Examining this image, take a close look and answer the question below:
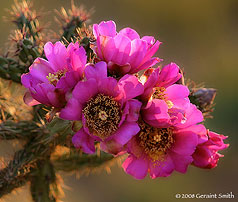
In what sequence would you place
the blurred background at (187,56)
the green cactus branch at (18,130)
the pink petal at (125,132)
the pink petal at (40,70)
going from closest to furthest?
the pink petal at (125,132), the pink petal at (40,70), the green cactus branch at (18,130), the blurred background at (187,56)

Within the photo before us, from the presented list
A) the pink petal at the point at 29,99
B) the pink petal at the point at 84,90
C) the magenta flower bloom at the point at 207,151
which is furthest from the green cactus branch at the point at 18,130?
the magenta flower bloom at the point at 207,151

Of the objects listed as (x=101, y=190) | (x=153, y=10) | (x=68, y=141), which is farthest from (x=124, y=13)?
(x=68, y=141)

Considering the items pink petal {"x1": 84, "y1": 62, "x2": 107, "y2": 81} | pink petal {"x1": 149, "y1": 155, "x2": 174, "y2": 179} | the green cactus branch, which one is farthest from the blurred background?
pink petal {"x1": 84, "y1": 62, "x2": 107, "y2": 81}

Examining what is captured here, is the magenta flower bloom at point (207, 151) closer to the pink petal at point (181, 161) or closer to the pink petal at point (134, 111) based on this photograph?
the pink petal at point (181, 161)

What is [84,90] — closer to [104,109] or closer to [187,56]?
[104,109]

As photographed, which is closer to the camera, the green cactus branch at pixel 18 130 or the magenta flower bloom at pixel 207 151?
the magenta flower bloom at pixel 207 151

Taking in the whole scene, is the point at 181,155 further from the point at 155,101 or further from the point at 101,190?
the point at 101,190
